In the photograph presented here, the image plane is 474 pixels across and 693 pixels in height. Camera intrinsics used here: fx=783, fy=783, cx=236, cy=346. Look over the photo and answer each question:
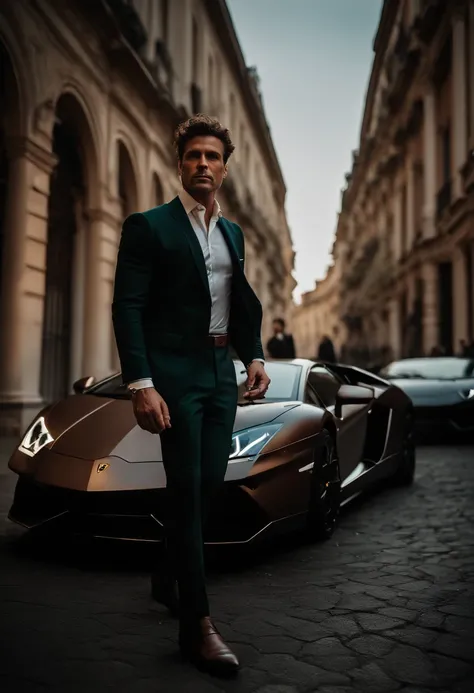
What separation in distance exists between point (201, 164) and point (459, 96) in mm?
21951

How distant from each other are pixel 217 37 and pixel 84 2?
16908 millimetres

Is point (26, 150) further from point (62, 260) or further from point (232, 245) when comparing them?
point (232, 245)

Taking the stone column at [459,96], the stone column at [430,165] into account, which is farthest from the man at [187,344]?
the stone column at [430,165]

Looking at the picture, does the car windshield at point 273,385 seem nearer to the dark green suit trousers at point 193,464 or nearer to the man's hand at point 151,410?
the dark green suit trousers at point 193,464

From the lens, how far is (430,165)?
2756cm

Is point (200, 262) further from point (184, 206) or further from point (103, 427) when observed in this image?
point (103, 427)

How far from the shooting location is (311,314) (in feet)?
390

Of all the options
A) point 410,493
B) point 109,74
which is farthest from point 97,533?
point 109,74

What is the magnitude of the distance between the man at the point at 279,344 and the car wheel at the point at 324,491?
34.0 ft

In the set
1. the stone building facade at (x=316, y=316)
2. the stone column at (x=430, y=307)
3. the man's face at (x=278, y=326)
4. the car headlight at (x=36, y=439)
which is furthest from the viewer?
the stone building facade at (x=316, y=316)

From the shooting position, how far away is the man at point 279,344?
51.0ft

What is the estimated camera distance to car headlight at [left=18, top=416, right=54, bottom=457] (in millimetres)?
4523

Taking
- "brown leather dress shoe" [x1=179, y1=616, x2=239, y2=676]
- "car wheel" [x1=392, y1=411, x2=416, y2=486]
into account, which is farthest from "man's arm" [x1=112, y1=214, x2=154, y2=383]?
"car wheel" [x1=392, y1=411, x2=416, y2=486]

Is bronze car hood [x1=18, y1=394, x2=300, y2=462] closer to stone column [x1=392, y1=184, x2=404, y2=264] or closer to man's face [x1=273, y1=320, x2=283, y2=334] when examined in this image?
man's face [x1=273, y1=320, x2=283, y2=334]
